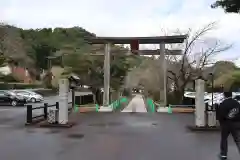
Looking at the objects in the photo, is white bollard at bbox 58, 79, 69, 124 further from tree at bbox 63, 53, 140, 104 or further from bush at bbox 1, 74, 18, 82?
bush at bbox 1, 74, 18, 82

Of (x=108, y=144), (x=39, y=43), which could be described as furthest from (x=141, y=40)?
(x=39, y=43)

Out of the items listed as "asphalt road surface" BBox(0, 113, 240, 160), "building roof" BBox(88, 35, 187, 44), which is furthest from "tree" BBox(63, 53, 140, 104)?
"asphalt road surface" BBox(0, 113, 240, 160)

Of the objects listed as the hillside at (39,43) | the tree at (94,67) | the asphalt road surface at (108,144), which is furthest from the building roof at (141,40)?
the hillside at (39,43)

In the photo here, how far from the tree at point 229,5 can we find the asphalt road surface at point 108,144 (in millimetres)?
5257

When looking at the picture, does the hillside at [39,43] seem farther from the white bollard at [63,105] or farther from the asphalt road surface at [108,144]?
the asphalt road surface at [108,144]

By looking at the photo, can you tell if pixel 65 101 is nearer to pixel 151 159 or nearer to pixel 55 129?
pixel 55 129

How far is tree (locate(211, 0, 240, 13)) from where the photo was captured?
46.3 ft

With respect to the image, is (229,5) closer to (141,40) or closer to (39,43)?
(141,40)

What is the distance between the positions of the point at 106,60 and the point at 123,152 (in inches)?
715

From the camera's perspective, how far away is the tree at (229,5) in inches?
555

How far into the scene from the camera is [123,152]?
9609 millimetres

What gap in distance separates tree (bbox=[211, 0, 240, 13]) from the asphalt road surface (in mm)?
5257

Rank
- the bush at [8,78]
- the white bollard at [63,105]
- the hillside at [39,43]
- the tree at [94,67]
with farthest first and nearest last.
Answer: the hillside at [39,43], the bush at [8,78], the tree at [94,67], the white bollard at [63,105]

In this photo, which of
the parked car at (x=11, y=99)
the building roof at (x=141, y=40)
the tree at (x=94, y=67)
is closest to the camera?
the building roof at (x=141, y=40)
